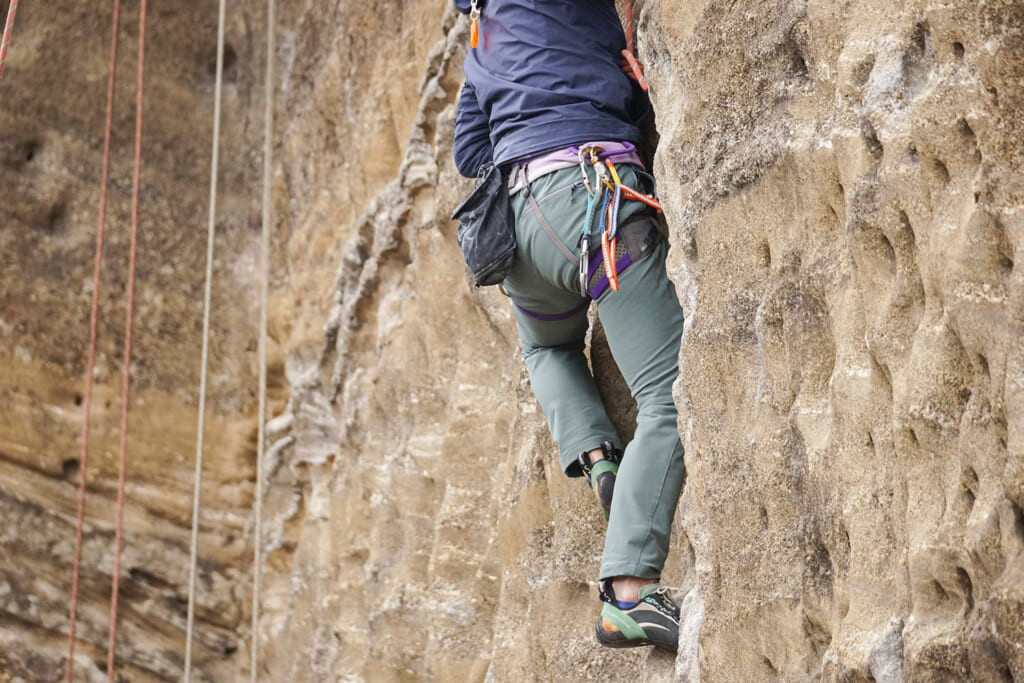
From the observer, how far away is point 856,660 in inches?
76.0

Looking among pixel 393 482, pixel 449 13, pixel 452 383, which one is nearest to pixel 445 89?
pixel 449 13

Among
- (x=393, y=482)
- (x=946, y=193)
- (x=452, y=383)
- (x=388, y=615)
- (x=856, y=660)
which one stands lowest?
(x=388, y=615)

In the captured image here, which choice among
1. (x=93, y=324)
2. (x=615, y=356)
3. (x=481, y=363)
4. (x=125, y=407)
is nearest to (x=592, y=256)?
(x=615, y=356)

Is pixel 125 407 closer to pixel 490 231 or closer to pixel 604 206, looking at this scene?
pixel 490 231

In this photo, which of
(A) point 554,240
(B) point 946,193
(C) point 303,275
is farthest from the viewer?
(C) point 303,275

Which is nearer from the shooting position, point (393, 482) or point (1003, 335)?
point (1003, 335)

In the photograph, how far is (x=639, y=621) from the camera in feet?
7.97

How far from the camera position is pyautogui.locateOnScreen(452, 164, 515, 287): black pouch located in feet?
8.55

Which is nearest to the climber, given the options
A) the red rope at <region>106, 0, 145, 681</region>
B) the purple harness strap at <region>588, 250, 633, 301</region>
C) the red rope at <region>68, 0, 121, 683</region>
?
the purple harness strap at <region>588, 250, 633, 301</region>

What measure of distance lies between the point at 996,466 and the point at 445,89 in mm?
3039

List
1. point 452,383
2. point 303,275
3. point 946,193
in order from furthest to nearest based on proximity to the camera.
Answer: point 303,275, point 452,383, point 946,193

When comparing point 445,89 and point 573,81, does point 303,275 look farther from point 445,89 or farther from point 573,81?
point 573,81

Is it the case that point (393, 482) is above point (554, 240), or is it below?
below

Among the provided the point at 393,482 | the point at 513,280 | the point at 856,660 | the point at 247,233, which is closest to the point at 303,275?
the point at 247,233
